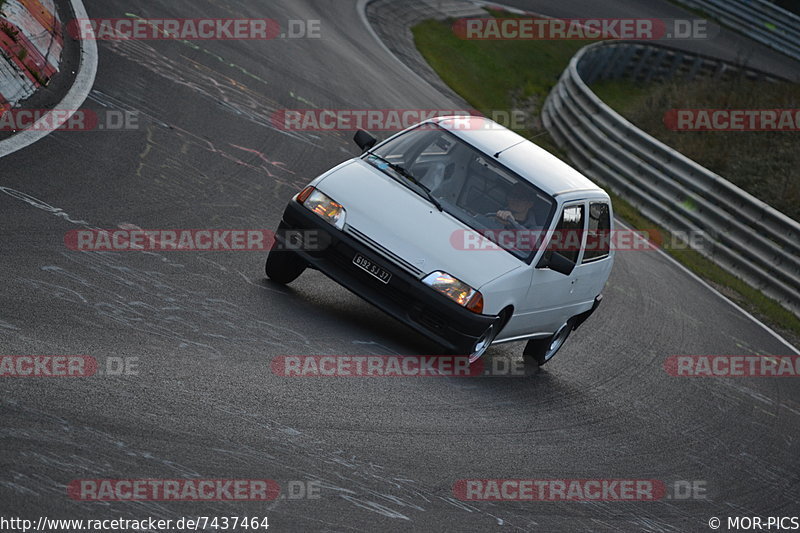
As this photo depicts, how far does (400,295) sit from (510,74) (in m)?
18.7

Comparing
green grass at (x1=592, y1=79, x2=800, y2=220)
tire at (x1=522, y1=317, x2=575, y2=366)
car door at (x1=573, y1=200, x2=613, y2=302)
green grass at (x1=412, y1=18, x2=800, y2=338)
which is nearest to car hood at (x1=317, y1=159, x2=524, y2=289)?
car door at (x1=573, y1=200, x2=613, y2=302)

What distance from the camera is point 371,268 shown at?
26.0ft

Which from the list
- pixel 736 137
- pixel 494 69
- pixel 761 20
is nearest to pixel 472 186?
pixel 736 137

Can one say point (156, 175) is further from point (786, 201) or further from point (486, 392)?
point (786, 201)

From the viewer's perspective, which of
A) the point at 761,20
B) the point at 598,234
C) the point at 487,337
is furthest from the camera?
the point at 761,20

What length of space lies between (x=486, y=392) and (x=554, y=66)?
2108 cm

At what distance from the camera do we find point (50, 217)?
332 inches

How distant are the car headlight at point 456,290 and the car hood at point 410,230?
0.13 ft

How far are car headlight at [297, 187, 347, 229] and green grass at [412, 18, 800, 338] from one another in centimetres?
1049

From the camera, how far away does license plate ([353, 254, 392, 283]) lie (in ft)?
25.8

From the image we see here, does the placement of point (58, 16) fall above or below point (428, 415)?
above

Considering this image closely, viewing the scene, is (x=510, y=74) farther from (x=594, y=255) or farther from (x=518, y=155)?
(x=518, y=155)

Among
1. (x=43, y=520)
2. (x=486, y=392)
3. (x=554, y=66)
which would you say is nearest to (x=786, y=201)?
(x=554, y=66)

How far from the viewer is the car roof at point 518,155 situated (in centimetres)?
905
